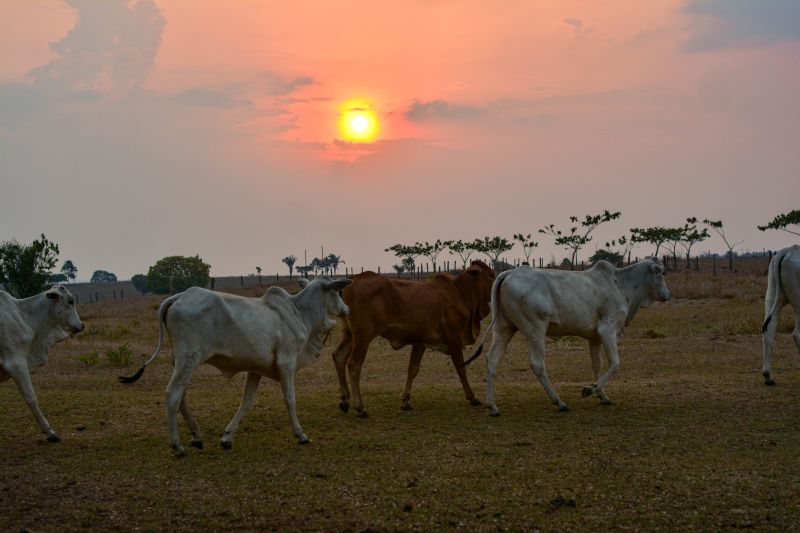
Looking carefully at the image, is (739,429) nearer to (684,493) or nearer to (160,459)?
(684,493)

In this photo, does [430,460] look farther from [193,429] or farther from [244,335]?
[193,429]

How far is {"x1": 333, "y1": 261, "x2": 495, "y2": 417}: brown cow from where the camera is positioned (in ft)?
36.7

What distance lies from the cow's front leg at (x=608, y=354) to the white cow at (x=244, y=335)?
12.1 feet

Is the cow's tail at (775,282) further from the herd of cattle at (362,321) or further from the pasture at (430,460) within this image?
the pasture at (430,460)

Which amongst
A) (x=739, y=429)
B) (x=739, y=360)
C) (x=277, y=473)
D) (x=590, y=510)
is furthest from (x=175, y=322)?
(x=739, y=360)

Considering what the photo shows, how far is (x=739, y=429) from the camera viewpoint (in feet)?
29.9

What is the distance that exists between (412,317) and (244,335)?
11.4ft

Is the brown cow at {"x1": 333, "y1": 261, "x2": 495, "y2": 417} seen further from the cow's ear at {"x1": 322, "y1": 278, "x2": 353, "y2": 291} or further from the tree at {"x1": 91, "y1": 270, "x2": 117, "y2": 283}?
the tree at {"x1": 91, "y1": 270, "x2": 117, "y2": 283}

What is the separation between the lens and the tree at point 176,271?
8994 cm

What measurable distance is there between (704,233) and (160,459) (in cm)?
8129

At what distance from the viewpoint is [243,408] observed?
9.08 meters

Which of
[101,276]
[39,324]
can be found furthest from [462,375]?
[101,276]

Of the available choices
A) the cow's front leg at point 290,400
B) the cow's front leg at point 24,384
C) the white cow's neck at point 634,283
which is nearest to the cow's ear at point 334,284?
the cow's front leg at point 290,400

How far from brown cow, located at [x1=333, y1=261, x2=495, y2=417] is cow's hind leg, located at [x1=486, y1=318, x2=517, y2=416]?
2.78ft
